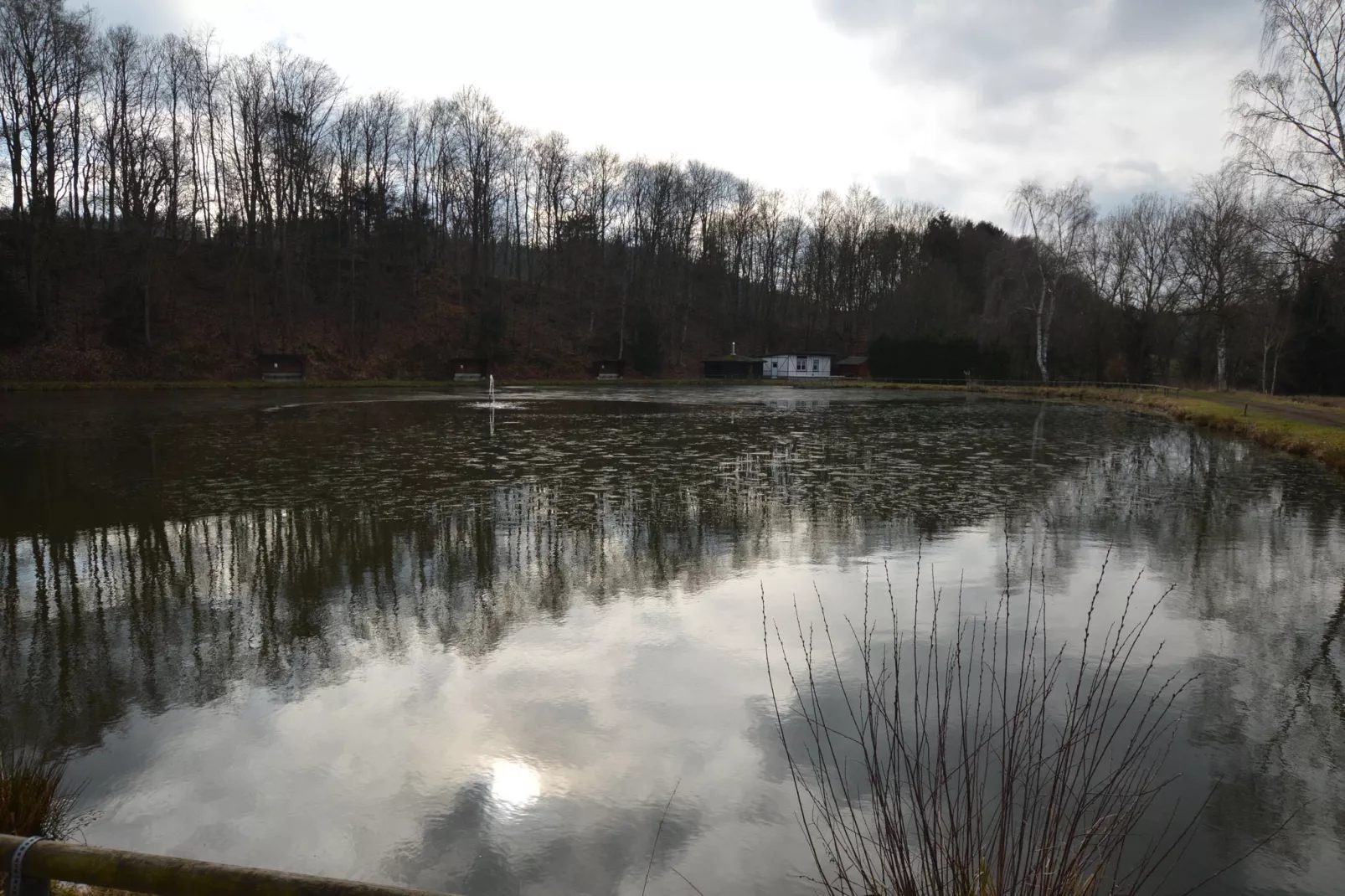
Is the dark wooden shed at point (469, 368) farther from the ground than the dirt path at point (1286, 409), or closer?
farther from the ground

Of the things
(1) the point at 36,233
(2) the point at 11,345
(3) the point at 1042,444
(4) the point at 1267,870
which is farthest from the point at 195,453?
(1) the point at 36,233

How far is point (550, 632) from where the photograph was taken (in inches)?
270

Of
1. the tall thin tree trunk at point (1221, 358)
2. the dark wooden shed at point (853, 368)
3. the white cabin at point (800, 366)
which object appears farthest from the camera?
the white cabin at point (800, 366)

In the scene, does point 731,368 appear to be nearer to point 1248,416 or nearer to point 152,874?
point 1248,416

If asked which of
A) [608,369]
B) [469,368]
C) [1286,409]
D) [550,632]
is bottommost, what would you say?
[550,632]

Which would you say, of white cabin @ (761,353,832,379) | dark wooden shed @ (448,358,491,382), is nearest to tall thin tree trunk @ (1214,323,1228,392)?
white cabin @ (761,353,832,379)

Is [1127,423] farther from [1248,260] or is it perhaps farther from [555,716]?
[555,716]

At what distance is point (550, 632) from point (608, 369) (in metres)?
57.7

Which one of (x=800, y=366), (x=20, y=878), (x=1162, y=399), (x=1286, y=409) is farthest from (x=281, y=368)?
(x=20, y=878)

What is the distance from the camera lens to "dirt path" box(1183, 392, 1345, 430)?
24.4 meters

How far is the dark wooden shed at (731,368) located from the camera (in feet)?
233

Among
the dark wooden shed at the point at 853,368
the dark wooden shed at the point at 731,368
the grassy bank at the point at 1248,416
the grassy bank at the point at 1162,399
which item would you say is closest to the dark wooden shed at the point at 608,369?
the grassy bank at the point at 1162,399

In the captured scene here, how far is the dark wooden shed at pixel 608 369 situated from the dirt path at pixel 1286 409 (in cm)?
3965

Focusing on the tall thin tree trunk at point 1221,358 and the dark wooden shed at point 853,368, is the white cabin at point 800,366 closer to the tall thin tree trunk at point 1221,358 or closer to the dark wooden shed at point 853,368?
the dark wooden shed at point 853,368
